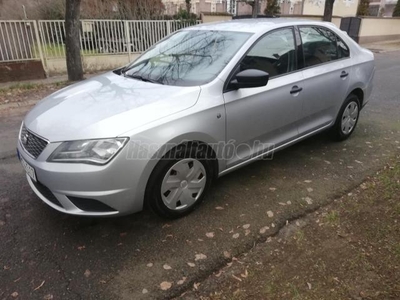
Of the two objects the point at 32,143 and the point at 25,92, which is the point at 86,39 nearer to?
the point at 25,92

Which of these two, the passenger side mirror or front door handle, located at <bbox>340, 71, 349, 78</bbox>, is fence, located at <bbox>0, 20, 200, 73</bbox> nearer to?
the passenger side mirror

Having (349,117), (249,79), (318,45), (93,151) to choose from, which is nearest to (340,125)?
(349,117)

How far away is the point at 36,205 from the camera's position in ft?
10.4

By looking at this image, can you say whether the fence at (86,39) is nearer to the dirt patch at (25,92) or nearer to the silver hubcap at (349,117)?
the dirt patch at (25,92)

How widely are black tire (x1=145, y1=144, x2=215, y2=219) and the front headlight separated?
369mm

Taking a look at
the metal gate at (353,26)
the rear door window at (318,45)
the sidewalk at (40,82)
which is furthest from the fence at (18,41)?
the metal gate at (353,26)

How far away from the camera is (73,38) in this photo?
27.4 ft

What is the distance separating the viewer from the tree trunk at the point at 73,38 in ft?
26.3

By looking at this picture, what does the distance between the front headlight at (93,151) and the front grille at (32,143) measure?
10.0 inches

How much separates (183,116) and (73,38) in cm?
692

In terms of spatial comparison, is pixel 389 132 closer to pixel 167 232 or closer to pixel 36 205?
pixel 167 232

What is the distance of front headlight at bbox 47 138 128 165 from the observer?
2.39m

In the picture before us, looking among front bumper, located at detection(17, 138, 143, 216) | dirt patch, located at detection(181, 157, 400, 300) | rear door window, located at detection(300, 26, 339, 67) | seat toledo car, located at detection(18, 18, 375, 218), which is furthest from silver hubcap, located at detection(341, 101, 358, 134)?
front bumper, located at detection(17, 138, 143, 216)

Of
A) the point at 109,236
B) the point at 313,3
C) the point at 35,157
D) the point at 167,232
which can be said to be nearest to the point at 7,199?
the point at 35,157
